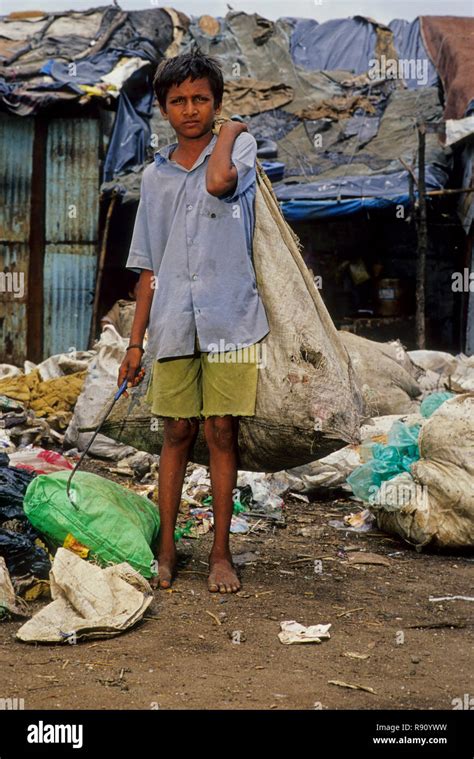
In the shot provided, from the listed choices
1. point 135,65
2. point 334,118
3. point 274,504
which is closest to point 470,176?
point 334,118

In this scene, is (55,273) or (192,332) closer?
(192,332)

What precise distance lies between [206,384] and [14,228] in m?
7.57

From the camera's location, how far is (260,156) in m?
11.9

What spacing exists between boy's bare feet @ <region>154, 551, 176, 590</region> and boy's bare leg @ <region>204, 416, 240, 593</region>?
159 millimetres

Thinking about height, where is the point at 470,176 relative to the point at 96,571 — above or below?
above

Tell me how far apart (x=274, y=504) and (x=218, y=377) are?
1.85 m

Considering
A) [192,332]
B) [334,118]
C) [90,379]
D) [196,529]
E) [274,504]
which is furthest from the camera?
[334,118]

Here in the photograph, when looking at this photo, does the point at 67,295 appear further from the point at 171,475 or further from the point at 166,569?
the point at 166,569

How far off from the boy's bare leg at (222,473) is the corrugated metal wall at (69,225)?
24.0 feet

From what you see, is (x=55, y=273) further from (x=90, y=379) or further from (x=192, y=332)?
(x=192, y=332)

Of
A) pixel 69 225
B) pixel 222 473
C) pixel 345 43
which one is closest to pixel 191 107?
pixel 222 473

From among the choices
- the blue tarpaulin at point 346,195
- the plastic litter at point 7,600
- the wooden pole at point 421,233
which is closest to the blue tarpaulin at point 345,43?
the blue tarpaulin at point 346,195

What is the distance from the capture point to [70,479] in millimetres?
3592

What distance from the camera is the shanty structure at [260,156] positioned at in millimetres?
10531
